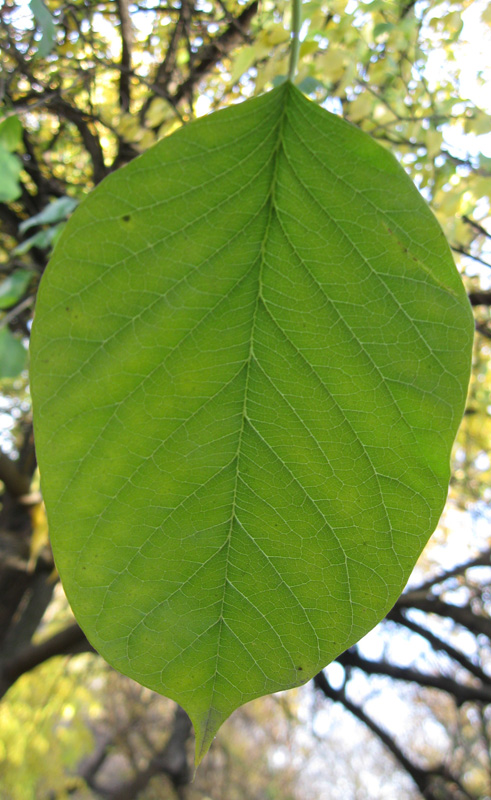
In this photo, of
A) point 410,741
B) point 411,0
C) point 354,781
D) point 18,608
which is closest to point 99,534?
point 411,0

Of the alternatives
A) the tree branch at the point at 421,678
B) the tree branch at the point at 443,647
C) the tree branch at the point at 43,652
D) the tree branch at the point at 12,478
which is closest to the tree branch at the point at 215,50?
the tree branch at the point at 12,478

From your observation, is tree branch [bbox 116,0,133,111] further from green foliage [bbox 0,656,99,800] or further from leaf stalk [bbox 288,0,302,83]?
green foliage [bbox 0,656,99,800]

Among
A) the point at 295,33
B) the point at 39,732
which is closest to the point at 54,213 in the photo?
the point at 295,33

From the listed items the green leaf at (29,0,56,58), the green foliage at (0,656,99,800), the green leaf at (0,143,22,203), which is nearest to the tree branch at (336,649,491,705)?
the green foliage at (0,656,99,800)

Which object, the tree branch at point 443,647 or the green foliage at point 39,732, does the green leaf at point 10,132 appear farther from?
the green foliage at point 39,732

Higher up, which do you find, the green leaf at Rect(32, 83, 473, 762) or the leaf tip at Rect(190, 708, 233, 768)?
the green leaf at Rect(32, 83, 473, 762)

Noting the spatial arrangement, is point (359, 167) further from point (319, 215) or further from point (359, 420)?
point (359, 420)
